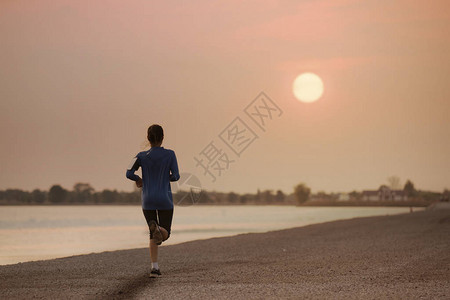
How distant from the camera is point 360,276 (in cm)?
1101

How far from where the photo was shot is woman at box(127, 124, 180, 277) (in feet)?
31.7

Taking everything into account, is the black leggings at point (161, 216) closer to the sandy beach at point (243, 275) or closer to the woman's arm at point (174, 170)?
the woman's arm at point (174, 170)

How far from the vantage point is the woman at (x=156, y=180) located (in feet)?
31.7

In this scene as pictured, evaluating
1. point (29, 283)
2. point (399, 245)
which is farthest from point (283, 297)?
point (399, 245)

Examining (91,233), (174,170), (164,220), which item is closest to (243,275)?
(164,220)

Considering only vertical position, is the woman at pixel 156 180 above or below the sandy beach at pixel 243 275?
above

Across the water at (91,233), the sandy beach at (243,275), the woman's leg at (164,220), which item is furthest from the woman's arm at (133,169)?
the water at (91,233)

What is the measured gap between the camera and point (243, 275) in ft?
36.7

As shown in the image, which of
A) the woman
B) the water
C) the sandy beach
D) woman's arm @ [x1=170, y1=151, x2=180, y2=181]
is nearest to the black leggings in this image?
the woman

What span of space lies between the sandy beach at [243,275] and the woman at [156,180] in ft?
3.04

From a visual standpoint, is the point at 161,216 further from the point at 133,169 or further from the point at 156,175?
the point at 133,169

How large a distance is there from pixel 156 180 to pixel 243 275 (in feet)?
8.85

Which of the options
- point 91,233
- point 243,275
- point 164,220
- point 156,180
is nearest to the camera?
point 156,180

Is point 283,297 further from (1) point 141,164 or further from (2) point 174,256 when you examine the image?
(2) point 174,256
